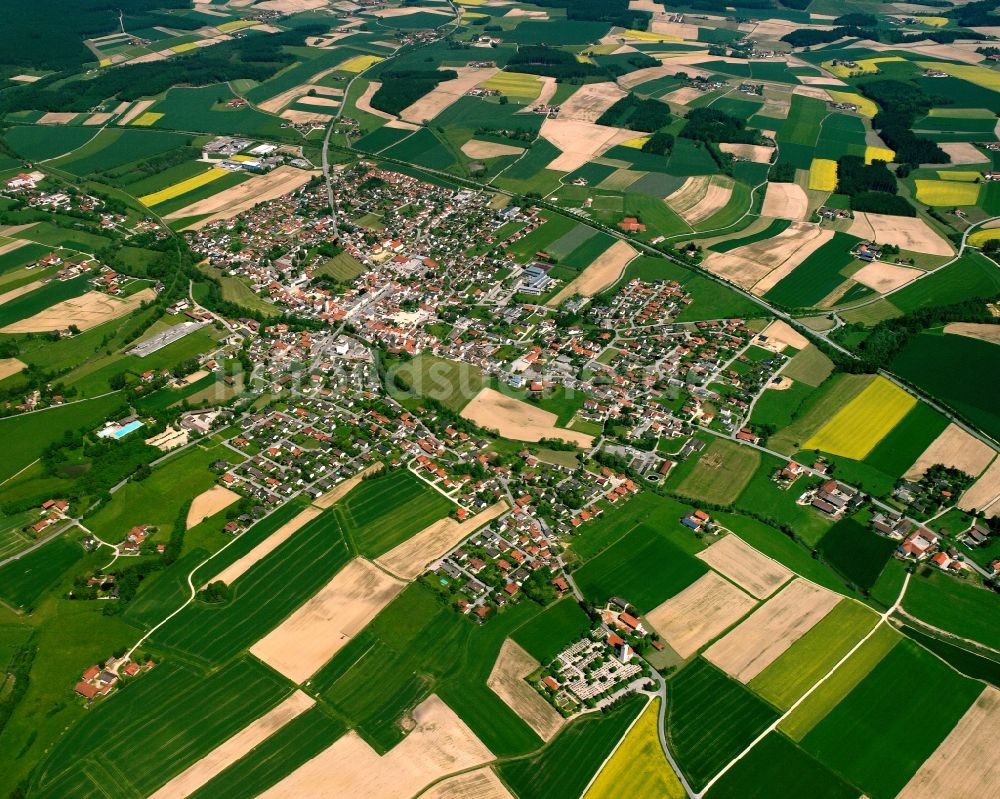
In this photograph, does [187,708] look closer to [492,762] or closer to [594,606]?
[492,762]

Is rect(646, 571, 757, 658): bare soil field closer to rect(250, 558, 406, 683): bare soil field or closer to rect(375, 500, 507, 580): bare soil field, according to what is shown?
rect(375, 500, 507, 580): bare soil field

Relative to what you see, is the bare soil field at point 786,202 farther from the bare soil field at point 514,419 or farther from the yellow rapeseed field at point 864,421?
the bare soil field at point 514,419

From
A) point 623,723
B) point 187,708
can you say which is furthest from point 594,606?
point 187,708

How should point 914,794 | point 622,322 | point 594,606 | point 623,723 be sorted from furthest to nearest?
point 622,322, point 594,606, point 623,723, point 914,794

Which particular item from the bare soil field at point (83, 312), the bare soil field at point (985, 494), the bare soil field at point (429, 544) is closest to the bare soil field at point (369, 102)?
the bare soil field at point (83, 312)

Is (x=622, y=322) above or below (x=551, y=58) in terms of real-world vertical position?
below

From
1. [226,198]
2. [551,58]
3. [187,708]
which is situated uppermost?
[551,58]

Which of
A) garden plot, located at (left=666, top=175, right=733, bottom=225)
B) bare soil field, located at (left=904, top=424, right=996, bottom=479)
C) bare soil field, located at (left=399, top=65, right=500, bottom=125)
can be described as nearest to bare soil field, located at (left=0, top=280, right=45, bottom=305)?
bare soil field, located at (left=399, top=65, right=500, bottom=125)

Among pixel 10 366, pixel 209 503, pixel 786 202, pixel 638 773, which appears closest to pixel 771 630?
pixel 638 773
